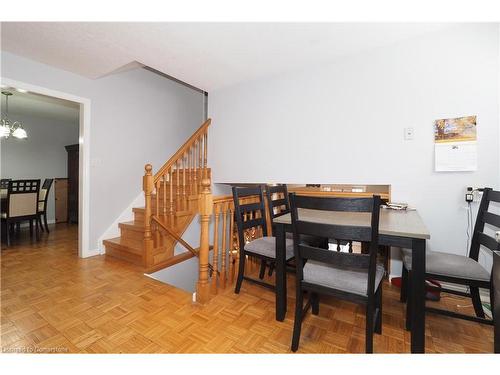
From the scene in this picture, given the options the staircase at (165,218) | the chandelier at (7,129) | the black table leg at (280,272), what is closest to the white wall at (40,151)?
the chandelier at (7,129)

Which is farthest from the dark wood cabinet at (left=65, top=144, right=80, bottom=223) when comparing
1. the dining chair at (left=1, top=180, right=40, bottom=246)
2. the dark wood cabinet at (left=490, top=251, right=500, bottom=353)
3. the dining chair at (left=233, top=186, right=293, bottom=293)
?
the dark wood cabinet at (left=490, top=251, right=500, bottom=353)

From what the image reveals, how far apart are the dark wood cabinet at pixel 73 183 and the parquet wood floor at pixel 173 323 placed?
10.4 feet

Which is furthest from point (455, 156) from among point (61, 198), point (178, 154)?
point (61, 198)

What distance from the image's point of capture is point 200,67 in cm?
283

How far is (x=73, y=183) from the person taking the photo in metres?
5.28

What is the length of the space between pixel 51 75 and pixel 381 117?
382cm

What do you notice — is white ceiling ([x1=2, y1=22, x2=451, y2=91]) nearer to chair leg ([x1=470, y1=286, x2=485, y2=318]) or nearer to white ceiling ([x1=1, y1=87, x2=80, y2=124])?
white ceiling ([x1=1, y1=87, x2=80, y2=124])

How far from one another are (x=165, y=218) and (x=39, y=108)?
4022mm

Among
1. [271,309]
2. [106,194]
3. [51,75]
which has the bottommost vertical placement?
[271,309]

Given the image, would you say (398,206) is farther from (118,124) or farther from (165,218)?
(118,124)

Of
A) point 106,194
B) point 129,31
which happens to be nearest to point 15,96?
point 106,194

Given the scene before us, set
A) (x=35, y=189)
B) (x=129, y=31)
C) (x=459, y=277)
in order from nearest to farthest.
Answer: (x=459, y=277) → (x=129, y=31) → (x=35, y=189)

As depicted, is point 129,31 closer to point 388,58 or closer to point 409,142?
point 388,58

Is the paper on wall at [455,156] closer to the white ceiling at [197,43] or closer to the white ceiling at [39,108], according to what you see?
the white ceiling at [197,43]
